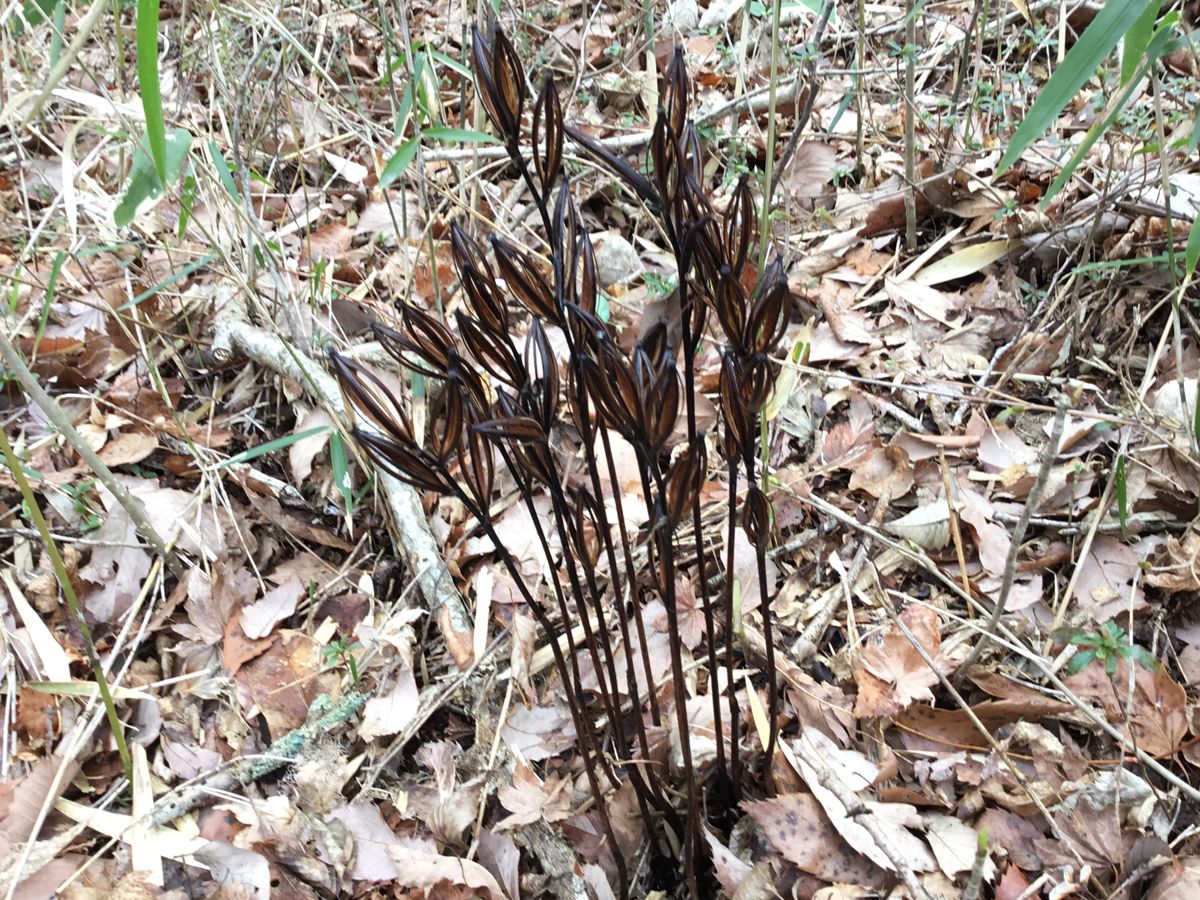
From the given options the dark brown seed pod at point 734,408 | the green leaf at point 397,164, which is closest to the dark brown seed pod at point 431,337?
the dark brown seed pod at point 734,408

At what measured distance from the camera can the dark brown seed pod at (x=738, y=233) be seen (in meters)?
0.99

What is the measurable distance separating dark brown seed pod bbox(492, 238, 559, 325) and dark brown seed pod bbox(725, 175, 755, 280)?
21cm

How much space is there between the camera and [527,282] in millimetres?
1032

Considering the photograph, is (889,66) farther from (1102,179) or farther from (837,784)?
(837,784)

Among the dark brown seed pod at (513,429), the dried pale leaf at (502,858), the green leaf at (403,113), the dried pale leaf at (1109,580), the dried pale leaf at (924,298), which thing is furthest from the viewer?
the dried pale leaf at (924,298)

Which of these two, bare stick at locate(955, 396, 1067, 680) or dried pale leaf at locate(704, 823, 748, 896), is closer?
bare stick at locate(955, 396, 1067, 680)

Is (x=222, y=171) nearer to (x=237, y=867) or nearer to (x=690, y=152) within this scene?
(x=690, y=152)

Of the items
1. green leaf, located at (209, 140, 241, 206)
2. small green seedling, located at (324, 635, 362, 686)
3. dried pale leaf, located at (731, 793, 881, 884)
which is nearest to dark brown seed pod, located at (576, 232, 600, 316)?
dried pale leaf, located at (731, 793, 881, 884)

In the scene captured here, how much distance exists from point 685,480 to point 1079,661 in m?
0.94

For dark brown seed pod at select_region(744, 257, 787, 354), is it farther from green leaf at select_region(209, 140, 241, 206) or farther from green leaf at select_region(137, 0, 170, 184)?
green leaf at select_region(209, 140, 241, 206)

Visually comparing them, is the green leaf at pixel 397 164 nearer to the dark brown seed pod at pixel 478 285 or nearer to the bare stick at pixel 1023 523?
the dark brown seed pod at pixel 478 285

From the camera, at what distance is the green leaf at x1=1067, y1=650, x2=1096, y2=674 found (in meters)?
1.49

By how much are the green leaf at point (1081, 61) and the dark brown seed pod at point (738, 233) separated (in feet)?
1.32

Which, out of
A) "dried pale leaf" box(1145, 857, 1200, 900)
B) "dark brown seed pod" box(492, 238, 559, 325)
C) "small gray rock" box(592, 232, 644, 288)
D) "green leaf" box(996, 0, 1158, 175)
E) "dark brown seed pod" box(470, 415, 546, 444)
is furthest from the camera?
"small gray rock" box(592, 232, 644, 288)
